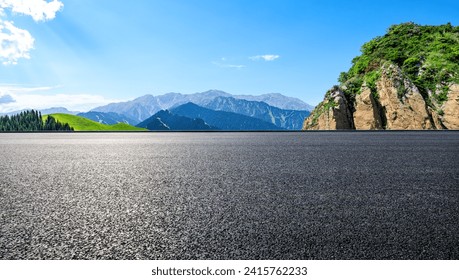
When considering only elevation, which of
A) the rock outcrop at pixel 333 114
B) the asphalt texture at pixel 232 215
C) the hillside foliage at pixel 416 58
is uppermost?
the hillside foliage at pixel 416 58

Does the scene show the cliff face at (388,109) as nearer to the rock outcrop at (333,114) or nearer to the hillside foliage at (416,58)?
the rock outcrop at (333,114)

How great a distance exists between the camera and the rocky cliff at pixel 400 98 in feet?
164

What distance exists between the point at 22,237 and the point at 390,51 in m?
66.7

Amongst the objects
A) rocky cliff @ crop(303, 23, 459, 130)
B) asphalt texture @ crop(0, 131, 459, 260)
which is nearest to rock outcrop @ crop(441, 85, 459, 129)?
rocky cliff @ crop(303, 23, 459, 130)

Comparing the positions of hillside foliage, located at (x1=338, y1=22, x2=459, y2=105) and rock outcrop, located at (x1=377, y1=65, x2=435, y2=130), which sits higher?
hillside foliage, located at (x1=338, y1=22, x2=459, y2=105)

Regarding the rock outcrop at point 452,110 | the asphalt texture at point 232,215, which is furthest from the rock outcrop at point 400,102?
the asphalt texture at point 232,215

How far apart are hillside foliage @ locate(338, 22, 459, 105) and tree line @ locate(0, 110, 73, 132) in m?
86.1

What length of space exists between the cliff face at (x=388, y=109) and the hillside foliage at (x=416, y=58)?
64.3 inches

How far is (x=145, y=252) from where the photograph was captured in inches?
163

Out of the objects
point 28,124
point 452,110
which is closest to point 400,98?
point 452,110

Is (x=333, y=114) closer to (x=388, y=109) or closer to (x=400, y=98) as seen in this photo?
(x=388, y=109)

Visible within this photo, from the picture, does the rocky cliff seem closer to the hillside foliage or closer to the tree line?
the hillside foliage

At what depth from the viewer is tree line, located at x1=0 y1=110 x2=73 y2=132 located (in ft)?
368

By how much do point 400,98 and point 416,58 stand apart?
10212 millimetres
